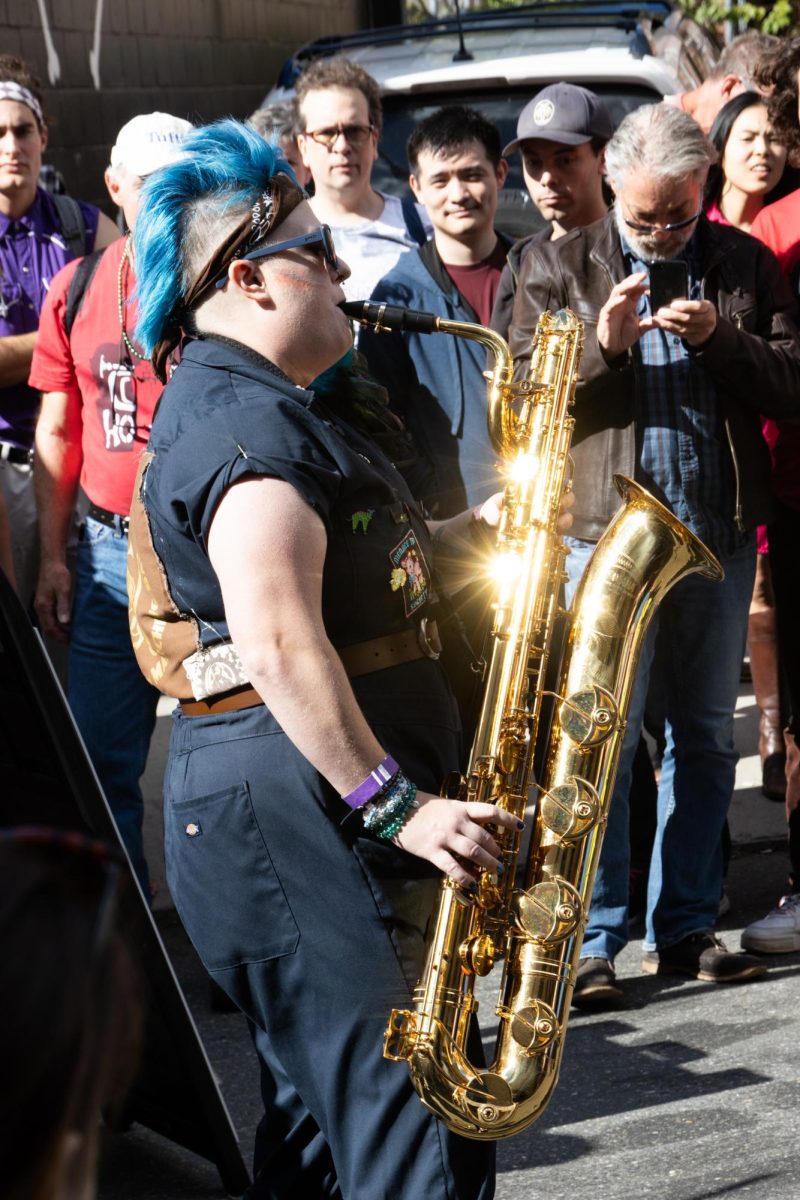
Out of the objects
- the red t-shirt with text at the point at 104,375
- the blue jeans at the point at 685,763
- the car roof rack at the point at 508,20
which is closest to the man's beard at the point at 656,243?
the blue jeans at the point at 685,763

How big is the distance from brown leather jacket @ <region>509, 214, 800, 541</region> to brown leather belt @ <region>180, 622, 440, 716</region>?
5.33ft

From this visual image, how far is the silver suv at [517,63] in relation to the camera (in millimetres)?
6852

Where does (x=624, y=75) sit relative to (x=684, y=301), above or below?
above

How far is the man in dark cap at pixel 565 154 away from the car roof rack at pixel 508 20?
3423 millimetres

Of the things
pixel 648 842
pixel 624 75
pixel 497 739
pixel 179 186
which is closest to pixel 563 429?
pixel 497 739

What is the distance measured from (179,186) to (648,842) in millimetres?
2940

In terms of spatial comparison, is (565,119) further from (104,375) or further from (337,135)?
(104,375)

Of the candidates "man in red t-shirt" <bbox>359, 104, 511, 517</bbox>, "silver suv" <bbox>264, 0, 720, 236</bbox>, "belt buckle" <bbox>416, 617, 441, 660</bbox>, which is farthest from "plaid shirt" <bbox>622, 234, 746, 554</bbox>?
"silver suv" <bbox>264, 0, 720, 236</bbox>

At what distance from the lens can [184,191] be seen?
7.55 ft

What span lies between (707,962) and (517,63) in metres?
4.54

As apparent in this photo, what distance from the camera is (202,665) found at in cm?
230

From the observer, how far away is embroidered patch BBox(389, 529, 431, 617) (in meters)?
2.31

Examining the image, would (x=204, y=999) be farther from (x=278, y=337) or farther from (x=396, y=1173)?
(x=278, y=337)

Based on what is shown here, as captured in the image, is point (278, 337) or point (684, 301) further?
point (684, 301)
